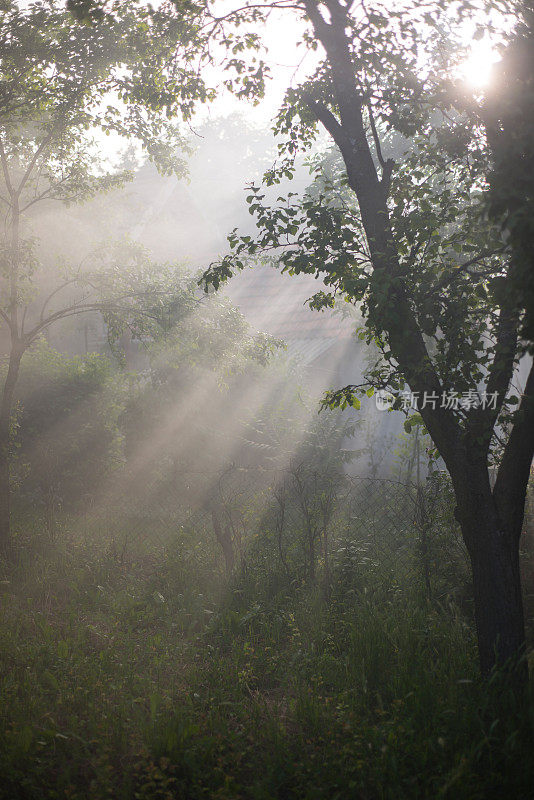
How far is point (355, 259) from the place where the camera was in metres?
5.12

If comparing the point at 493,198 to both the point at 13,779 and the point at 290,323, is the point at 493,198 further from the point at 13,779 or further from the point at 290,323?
the point at 290,323

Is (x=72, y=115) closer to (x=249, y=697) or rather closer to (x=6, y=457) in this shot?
(x=6, y=457)

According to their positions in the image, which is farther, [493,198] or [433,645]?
[433,645]

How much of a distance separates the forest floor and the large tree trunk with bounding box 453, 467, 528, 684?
0.30 m

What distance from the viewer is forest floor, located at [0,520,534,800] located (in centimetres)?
370

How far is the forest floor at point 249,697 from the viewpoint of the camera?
3699 mm

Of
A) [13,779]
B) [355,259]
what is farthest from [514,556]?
[13,779]

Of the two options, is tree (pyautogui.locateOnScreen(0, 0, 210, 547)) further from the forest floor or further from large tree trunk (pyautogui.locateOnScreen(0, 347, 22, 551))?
the forest floor

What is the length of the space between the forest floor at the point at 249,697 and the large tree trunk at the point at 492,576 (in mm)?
304

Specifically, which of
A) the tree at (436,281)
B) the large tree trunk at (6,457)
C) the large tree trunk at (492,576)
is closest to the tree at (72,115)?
the large tree trunk at (6,457)

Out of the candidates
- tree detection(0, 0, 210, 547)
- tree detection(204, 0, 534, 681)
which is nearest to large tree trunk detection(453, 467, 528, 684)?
tree detection(204, 0, 534, 681)

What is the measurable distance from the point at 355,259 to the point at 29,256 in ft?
19.0

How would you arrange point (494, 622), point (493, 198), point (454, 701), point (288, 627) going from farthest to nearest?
point (288, 627) → point (494, 622) → point (454, 701) → point (493, 198)

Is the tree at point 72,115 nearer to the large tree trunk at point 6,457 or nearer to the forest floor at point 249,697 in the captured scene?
the large tree trunk at point 6,457
